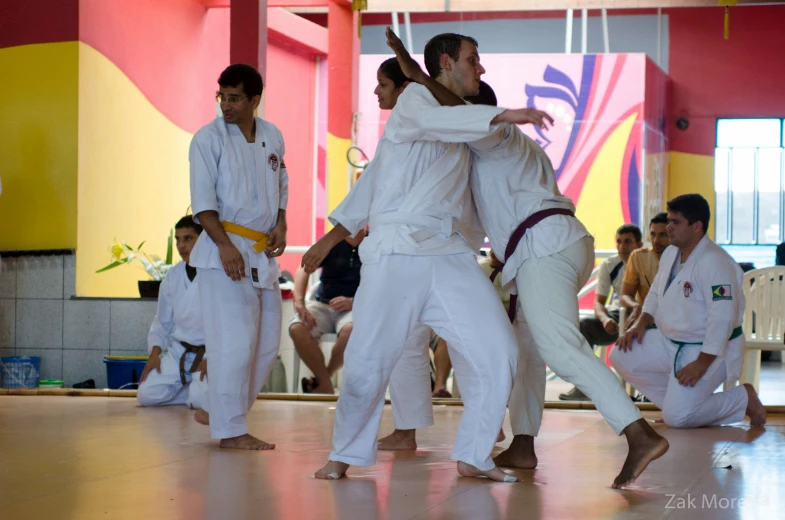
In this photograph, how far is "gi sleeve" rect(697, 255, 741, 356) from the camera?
4121 millimetres

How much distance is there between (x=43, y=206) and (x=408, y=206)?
4.19 metres

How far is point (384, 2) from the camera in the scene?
7812 millimetres

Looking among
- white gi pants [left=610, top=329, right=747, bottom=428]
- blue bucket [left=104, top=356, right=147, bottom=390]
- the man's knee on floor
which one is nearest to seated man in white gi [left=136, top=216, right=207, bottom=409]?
blue bucket [left=104, top=356, right=147, bottom=390]

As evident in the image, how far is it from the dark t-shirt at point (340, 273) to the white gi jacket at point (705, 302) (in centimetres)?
198

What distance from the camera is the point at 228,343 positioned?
3.45 metres

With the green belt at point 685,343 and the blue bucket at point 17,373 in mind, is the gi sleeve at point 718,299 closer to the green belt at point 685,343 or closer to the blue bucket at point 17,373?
the green belt at point 685,343

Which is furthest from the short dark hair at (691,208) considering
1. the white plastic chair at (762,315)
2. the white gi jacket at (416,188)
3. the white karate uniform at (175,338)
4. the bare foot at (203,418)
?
the white karate uniform at (175,338)

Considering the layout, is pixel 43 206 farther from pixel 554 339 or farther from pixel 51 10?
pixel 554 339

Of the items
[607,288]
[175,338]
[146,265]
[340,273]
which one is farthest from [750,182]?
[175,338]

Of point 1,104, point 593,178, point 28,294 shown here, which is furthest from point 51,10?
point 593,178

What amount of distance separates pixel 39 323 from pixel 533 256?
4.23 metres

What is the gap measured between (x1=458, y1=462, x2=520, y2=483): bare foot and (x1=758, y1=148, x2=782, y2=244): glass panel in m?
9.86

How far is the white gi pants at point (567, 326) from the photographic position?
275 cm

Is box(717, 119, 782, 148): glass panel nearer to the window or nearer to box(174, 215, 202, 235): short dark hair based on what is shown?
the window
